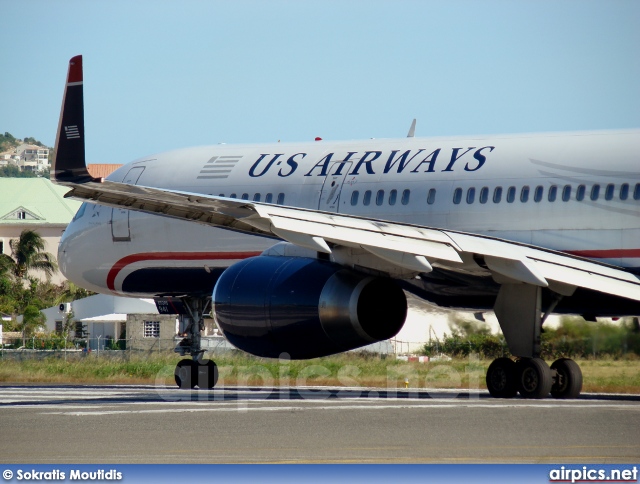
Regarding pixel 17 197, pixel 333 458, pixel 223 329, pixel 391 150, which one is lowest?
pixel 333 458

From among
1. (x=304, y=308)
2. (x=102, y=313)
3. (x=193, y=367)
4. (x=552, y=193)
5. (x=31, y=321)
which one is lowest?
(x=193, y=367)

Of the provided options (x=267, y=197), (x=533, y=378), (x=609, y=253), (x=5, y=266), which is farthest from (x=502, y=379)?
(x=5, y=266)

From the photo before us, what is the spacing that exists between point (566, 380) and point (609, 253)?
2254mm

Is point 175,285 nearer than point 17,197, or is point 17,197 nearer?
point 175,285

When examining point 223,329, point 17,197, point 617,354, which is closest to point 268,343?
point 223,329

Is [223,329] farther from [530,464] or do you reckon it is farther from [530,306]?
[530,464]

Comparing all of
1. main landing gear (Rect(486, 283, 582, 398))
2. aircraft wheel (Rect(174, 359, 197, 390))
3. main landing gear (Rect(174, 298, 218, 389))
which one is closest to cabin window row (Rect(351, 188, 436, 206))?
main landing gear (Rect(486, 283, 582, 398))

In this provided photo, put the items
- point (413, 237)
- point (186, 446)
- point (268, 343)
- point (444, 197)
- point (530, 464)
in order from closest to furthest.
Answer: point (530, 464)
point (186, 446)
point (413, 237)
point (268, 343)
point (444, 197)

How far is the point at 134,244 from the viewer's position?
2544 centimetres

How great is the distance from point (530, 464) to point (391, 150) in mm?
12868

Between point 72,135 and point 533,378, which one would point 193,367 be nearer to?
point 72,135

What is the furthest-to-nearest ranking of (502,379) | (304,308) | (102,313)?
1. (102,313)
2. (502,379)
3. (304,308)

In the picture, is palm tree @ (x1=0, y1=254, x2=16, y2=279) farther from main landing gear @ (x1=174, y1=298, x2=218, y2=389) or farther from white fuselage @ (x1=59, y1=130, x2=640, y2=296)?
main landing gear @ (x1=174, y1=298, x2=218, y2=389)

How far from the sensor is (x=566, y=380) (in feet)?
68.8
